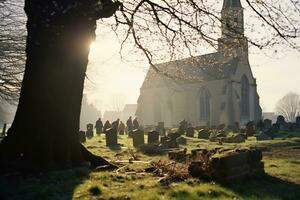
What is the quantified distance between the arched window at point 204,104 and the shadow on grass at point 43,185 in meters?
44.2

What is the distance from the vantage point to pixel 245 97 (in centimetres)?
5084

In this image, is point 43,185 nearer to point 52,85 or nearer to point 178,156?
point 52,85

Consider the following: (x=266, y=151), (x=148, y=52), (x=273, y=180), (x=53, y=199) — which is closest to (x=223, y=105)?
(x=266, y=151)

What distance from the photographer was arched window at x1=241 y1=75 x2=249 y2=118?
50.3m

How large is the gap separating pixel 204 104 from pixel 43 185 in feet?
152

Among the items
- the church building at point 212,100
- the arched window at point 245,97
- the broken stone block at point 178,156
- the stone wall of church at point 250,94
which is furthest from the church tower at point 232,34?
the arched window at point 245,97

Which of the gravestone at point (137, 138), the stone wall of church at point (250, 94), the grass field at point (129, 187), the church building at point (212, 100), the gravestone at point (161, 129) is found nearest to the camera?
the grass field at point (129, 187)

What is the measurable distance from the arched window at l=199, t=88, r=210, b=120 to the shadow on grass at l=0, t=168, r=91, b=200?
44242 millimetres

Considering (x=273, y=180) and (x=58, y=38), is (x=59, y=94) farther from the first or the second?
(x=273, y=180)

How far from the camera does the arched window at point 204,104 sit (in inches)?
2005

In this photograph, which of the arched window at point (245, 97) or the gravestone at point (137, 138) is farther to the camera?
the arched window at point (245, 97)

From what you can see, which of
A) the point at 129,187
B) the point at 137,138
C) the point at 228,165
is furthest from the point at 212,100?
the point at 129,187

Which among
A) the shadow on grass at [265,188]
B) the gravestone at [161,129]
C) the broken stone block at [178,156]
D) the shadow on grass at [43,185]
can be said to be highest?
the gravestone at [161,129]

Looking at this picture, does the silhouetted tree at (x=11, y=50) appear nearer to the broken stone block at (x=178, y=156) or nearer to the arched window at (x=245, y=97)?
the broken stone block at (x=178, y=156)
